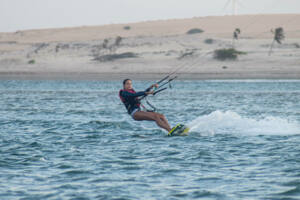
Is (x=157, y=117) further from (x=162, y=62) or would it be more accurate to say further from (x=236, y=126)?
(x=162, y=62)

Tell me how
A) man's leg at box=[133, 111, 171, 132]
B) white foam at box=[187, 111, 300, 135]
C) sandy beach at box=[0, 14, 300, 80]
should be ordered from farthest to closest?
1. sandy beach at box=[0, 14, 300, 80]
2. white foam at box=[187, 111, 300, 135]
3. man's leg at box=[133, 111, 171, 132]

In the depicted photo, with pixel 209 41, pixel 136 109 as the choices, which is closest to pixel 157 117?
pixel 136 109

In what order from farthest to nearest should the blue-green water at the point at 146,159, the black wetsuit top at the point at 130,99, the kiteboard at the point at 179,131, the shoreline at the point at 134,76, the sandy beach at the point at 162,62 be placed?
the sandy beach at the point at 162,62
the shoreline at the point at 134,76
the black wetsuit top at the point at 130,99
the kiteboard at the point at 179,131
the blue-green water at the point at 146,159

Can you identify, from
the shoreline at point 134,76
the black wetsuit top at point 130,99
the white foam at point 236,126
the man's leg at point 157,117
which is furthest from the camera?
the shoreline at point 134,76

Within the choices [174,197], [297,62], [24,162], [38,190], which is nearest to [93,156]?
[24,162]

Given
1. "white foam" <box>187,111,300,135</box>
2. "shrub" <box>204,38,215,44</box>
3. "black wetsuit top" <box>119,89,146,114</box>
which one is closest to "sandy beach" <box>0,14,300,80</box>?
"shrub" <box>204,38,215,44</box>

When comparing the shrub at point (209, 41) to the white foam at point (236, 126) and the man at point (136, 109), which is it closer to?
the white foam at point (236, 126)

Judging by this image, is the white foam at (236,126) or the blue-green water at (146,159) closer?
the blue-green water at (146,159)

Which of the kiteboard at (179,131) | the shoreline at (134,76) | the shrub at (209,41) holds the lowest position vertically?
the kiteboard at (179,131)

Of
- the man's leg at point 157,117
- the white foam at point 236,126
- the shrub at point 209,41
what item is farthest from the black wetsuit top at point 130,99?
the shrub at point 209,41

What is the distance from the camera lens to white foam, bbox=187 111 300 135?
495 inches

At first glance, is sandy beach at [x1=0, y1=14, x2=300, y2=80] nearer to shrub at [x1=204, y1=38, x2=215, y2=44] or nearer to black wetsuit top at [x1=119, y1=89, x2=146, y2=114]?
shrub at [x1=204, y1=38, x2=215, y2=44]

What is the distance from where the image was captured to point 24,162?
29.6ft

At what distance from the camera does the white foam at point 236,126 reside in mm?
12580
